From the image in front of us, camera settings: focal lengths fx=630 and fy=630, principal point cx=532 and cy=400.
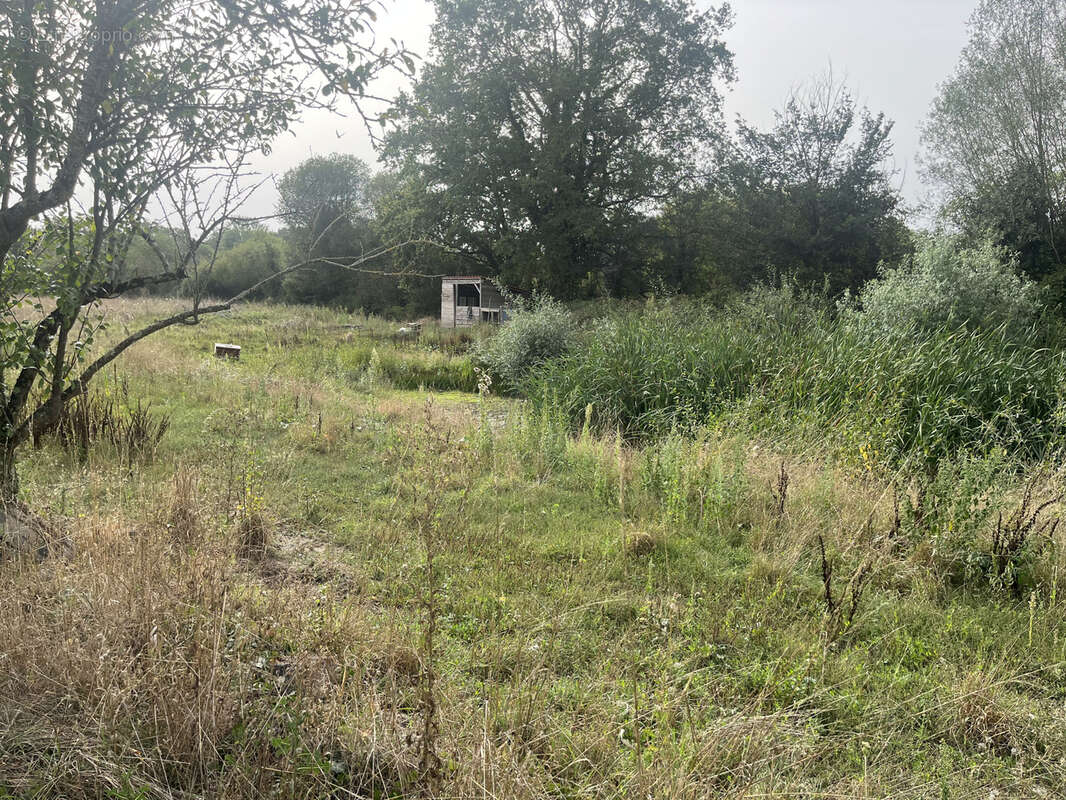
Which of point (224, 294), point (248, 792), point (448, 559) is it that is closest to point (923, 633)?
point (448, 559)

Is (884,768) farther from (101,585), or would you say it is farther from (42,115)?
(42,115)

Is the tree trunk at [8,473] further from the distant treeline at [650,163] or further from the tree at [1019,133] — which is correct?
the tree at [1019,133]

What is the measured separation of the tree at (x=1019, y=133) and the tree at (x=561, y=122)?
8260 millimetres

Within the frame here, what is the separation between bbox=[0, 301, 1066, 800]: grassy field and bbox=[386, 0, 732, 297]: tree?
740 inches

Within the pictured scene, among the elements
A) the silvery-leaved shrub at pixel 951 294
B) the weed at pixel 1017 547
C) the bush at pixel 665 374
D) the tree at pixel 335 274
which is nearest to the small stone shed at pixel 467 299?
the tree at pixel 335 274

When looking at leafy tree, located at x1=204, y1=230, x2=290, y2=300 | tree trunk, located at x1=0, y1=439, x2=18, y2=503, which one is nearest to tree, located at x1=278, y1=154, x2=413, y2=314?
leafy tree, located at x1=204, y1=230, x2=290, y2=300

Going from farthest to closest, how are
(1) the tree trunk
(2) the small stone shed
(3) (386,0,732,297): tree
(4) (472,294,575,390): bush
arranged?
1. (2) the small stone shed
2. (3) (386,0,732,297): tree
3. (4) (472,294,575,390): bush
4. (1) the tree trunk

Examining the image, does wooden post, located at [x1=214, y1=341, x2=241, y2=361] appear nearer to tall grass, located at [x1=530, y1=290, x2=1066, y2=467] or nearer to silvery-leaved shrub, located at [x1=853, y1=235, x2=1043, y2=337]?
tall grass, located at [x1=530, y1=290, x2=1066, y2=467]

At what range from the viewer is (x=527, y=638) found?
8.95 ft

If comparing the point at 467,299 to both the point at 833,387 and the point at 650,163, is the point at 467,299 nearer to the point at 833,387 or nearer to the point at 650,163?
the point at 650,163

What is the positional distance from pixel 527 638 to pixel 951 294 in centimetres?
1154

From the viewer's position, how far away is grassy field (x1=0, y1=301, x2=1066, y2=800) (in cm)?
188

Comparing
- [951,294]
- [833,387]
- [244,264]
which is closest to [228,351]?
[833,387]

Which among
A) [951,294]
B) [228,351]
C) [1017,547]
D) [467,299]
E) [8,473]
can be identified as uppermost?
[467,299]
